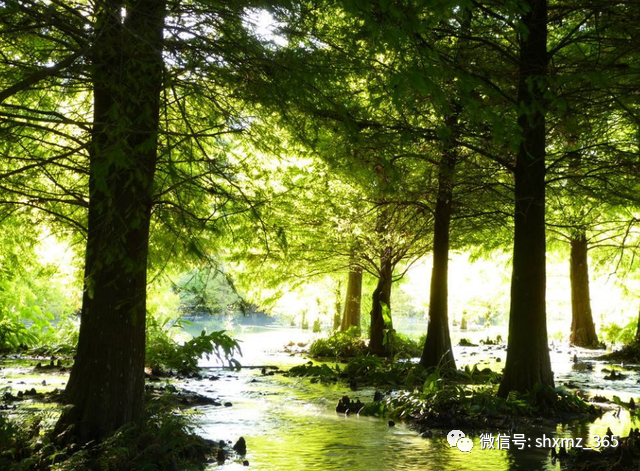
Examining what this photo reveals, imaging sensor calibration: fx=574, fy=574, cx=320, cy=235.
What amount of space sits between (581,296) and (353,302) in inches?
303

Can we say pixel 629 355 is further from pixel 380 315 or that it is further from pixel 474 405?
pixel 474 405

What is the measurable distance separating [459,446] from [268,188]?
417 centimetres

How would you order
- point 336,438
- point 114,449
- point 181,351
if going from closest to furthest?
point 114,449 → point 336,438 → point 181,351

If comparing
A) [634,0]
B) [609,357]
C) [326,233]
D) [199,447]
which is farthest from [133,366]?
[609,357]

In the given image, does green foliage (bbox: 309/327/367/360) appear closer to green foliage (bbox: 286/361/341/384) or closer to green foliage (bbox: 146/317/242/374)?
green foliage (bbox: 286/361/341/384)

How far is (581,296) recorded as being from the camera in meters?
19.2

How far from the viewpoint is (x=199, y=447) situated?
5961 millimetres

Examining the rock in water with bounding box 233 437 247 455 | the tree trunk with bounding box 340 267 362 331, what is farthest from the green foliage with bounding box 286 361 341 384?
the tree trunk with bounding box 340 267 362 331

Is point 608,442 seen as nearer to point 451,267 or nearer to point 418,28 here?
point 418,28

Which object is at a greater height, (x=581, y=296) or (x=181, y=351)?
(x=581, y=296)

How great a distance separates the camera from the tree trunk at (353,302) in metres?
20.3

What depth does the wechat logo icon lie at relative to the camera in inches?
260

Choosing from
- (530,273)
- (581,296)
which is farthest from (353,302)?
(530,273)

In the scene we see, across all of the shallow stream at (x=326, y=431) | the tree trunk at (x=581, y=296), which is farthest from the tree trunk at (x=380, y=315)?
the tree trunk at (x=581, y=296)
